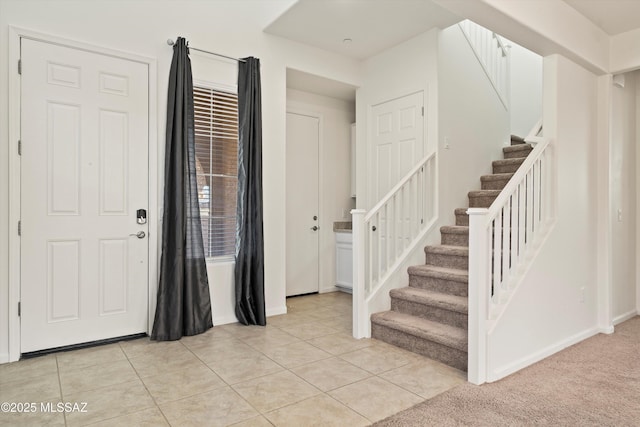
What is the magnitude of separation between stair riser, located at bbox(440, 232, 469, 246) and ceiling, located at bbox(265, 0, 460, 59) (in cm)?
206

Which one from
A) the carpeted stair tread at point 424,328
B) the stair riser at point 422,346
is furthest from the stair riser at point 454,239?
the stair riser at point 422,346

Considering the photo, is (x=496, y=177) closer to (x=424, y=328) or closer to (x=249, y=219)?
(x=424, y=328)

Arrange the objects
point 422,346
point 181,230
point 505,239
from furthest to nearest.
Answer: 1. point 181,230
2. point 422,346
3. point 505,239

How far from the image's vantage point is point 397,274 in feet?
12.0

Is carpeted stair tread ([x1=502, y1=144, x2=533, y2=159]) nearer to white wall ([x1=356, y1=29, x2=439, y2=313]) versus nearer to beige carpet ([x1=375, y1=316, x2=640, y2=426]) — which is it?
white wall ([x1=356, y1=29, x2=439, y2=313])

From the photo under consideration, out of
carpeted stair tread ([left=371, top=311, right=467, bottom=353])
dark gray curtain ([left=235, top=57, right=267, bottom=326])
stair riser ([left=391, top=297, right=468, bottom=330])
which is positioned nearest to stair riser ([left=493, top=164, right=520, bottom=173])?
stair riser ([left=391, top=297, right=468, bottom=330])

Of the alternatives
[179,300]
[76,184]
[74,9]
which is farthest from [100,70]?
[179,300]

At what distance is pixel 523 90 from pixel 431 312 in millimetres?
4014

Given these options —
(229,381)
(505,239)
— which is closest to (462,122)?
(505,239)

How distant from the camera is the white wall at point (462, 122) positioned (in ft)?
13.3

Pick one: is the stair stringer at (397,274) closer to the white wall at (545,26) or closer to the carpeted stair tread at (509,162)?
the carpeted stair tread at (509,162)

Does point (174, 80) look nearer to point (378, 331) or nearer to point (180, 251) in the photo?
point (180, 251)

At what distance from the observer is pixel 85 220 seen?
3121mm

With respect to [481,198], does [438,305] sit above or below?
below
